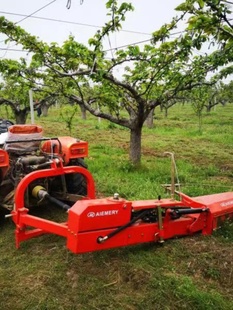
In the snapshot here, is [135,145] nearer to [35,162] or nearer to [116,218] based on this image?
[35,162]

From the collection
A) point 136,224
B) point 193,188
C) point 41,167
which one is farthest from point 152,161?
point 136,224

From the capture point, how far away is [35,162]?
399 centimetres

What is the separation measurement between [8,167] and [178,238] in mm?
2130

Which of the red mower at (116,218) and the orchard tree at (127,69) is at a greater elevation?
the orchard tree at (127,69)

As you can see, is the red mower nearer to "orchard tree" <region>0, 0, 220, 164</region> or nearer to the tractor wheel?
the tractor wheel

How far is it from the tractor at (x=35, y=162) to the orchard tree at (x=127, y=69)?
1.64m

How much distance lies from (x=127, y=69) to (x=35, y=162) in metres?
4.02

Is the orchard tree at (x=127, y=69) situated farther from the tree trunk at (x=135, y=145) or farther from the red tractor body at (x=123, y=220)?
the red tractor body at (x=123, y=220)

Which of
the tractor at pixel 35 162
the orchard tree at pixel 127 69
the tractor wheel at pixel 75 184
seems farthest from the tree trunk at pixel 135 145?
the tractor wheel at pixel 75 184

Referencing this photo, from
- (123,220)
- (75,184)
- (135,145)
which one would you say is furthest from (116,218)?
(135,145)

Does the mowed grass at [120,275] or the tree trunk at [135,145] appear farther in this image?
the tree trunk at [135,145]

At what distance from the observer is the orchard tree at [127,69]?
541 centimetres

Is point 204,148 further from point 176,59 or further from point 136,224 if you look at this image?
point 136,224

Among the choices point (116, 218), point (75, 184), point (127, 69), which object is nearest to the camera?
point (116, 218)
